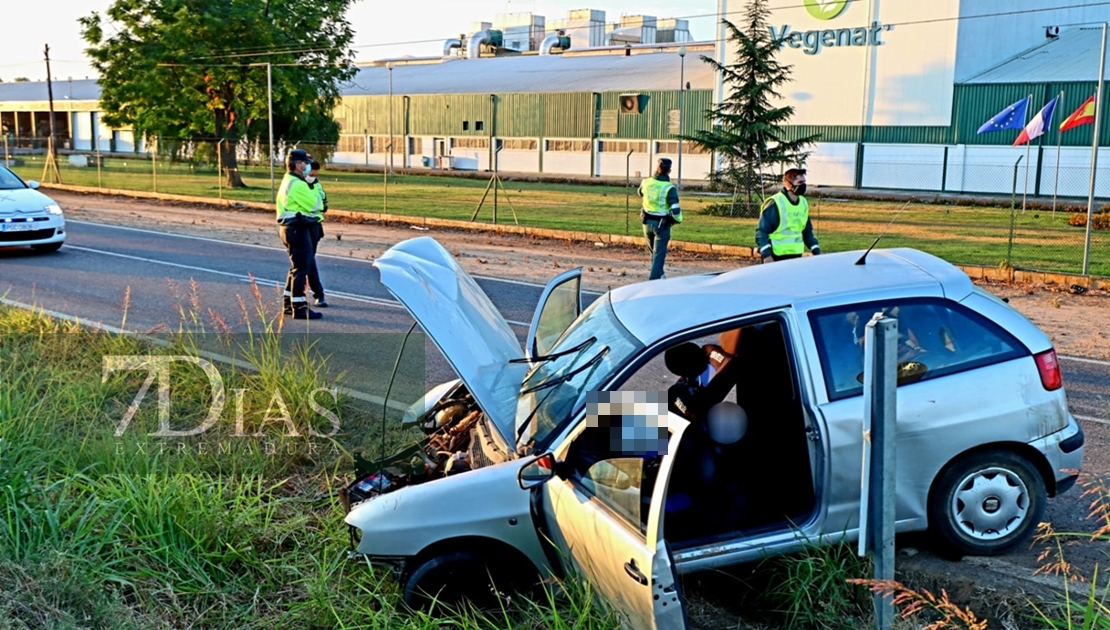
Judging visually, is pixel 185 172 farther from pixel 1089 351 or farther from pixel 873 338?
pixel 873 338

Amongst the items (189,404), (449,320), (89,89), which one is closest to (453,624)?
(449,320)

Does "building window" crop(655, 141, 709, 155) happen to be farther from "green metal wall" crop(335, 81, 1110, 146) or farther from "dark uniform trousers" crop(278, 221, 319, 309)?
"dark uniform trousers" crop(278, 221, 319, 309)

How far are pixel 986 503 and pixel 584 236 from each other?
16.0 metres

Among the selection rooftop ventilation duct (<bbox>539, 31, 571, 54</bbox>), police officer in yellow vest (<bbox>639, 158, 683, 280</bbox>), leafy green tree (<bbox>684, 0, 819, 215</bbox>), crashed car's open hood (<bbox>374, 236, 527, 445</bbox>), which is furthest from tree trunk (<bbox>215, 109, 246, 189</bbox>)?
rooftop ventilation duct (<bbox>539, 31, 571, 54</bbox>)

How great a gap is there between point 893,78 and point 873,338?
41.1 m

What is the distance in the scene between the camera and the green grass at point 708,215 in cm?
1825

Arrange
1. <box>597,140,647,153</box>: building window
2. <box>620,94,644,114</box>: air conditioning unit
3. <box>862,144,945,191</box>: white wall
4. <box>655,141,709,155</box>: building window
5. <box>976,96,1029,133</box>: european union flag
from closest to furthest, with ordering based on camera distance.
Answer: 1. <box>976,96,1029,133</box>: european union flag
2. <box>862,144,945,191</box>: white wall
3. <box>655,141,709,155</box>: building window
4. <box>620,94,644,114</box>: air conditioning unit
5. <box>597,140,647,153</box>: building window

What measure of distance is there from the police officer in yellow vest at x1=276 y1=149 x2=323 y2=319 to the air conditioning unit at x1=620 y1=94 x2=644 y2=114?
4025cm

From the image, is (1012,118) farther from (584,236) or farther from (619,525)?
(619,525)

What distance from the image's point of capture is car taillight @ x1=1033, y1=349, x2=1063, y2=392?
474cm

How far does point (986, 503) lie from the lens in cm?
463

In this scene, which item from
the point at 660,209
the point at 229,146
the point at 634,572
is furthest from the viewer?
the point at 229,146

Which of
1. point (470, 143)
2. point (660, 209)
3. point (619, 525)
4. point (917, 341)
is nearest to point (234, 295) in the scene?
point (660, 209)

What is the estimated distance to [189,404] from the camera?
7223 mm
